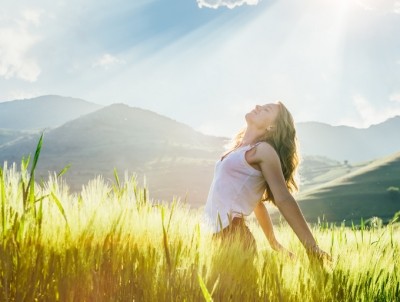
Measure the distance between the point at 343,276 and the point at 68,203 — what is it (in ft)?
4.27

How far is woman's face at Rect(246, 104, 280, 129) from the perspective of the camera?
4883 millimetres

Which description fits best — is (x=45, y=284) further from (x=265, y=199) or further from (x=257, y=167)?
(x=265, y=199)

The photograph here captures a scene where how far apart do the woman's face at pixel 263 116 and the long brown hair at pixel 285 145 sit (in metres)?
0.06

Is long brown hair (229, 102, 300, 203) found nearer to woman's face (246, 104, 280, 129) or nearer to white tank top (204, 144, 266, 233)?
woman's face (246, 104, 280, 129)

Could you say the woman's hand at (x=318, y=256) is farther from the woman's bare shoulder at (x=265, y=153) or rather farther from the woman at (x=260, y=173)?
the woman's bare shoulder at (x=265, y=153)

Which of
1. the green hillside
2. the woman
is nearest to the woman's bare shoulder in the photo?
the woman

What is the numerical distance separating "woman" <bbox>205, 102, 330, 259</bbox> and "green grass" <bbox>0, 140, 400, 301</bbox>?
1.51m

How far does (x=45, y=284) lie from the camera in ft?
5.14

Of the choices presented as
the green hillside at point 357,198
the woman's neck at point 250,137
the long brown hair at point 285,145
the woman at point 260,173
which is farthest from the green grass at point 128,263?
the green hillside at point 357,198

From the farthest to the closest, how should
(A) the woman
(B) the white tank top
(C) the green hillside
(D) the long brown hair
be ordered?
1. (C) the green hillside
2. (D) the long brown hair
3. (B) the white tank top
4. (A) the woman

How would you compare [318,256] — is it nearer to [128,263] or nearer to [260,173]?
[128,263]

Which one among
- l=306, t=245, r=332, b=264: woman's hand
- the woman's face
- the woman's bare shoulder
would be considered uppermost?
the woman's face

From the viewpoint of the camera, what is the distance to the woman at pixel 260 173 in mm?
4035

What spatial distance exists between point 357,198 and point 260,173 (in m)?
111
